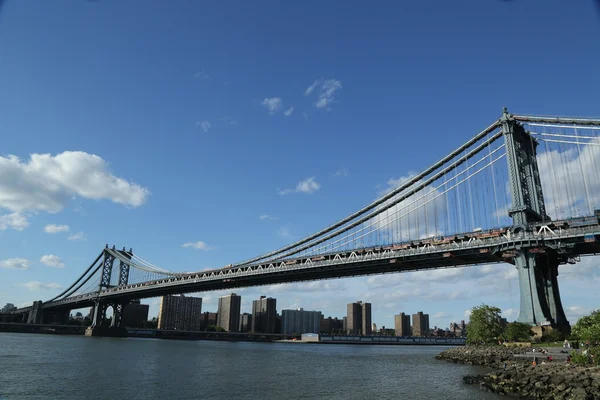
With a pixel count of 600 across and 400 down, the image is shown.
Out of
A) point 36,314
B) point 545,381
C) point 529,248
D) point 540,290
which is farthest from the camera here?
point 36,314

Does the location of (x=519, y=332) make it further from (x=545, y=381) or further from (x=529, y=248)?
(x=545, y=381)

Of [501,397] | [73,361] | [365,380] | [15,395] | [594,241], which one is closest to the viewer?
[15,395]

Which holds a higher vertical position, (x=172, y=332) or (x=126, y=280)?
(x=126, y=280)

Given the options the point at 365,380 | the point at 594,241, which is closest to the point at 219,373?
the point at 365,380

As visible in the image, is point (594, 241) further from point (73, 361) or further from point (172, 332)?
point (172, 332)

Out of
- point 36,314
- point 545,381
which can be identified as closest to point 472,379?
point 545,381

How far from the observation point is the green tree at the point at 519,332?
146 ft

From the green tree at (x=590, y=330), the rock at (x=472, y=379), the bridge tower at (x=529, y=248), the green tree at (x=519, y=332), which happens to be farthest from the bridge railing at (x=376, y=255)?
the rock at (x=472, y=379)

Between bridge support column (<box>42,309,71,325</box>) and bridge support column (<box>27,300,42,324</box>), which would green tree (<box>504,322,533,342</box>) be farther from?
bridge support column (<box>27,300,42,324</box>)

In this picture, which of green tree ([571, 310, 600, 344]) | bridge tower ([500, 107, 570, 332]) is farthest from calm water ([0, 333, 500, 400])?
bridge tower ([500, 107, 570, 332])

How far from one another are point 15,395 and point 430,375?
95.5ft

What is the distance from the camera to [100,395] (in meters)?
23.9

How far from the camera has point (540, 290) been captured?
157 ft

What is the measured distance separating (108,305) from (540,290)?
112539mm
